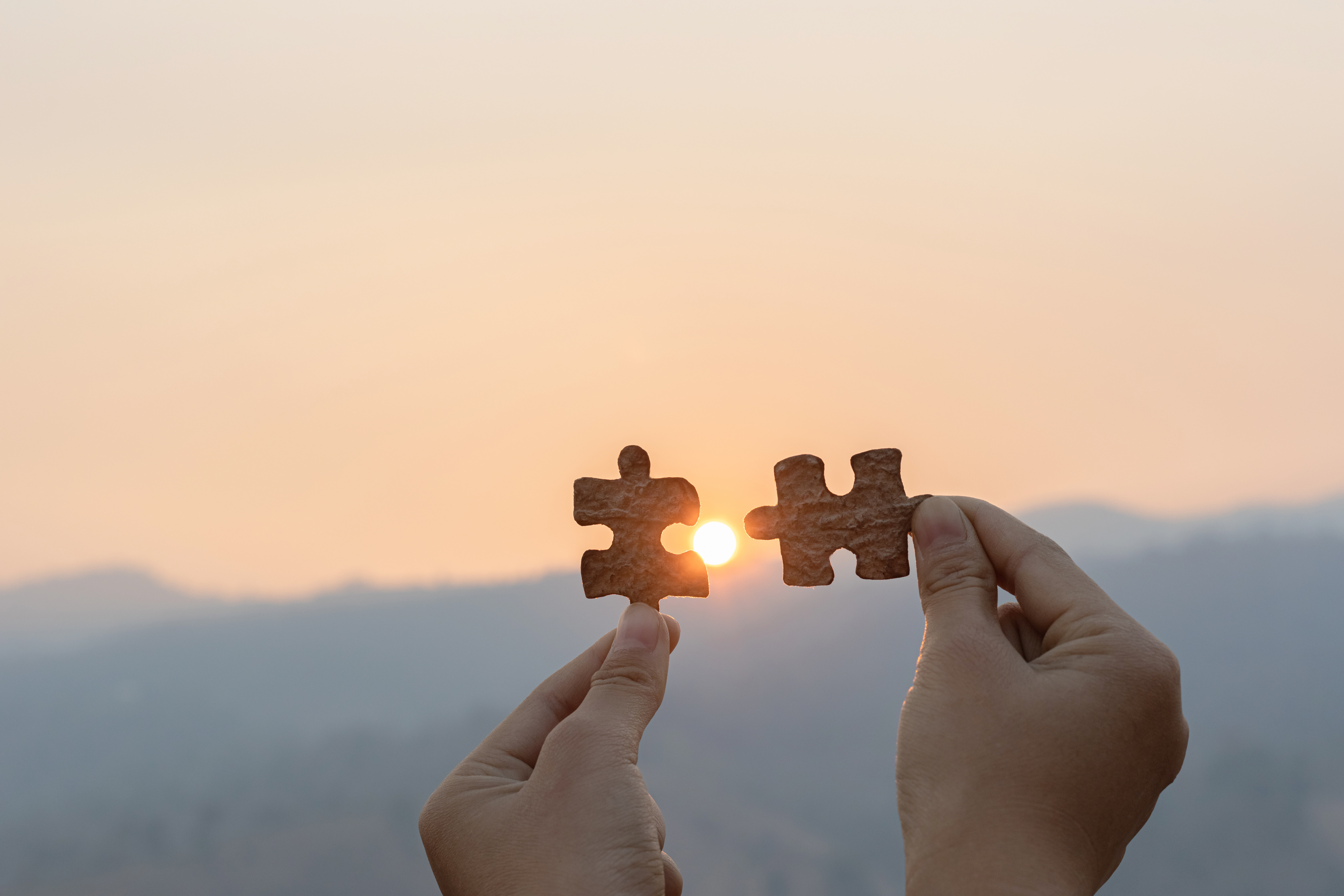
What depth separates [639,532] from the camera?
5.44 meters

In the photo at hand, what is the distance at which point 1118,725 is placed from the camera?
3.71 meters

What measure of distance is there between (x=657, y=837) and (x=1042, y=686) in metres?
2.14

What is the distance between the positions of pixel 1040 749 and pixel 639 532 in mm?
2740

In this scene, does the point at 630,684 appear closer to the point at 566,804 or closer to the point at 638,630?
the point at 638,630

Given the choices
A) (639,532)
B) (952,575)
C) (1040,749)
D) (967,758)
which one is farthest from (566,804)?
(952,575)

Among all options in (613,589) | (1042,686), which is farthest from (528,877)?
(1042,686)

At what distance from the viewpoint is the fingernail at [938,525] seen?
15.3ft

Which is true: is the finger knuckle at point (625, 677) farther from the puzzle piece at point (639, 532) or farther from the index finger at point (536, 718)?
the puzzle piece at point (639, 532)

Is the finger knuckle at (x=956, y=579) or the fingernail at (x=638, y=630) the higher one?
the finger knuckle at (x=956, y=579)

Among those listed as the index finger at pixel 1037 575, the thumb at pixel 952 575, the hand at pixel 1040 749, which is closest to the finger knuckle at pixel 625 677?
the hand at pixel 1040 749

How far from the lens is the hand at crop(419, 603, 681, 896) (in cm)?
402

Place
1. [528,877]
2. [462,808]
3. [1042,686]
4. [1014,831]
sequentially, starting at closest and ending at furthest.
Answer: [1014,831] → [1042,686] → [528,877] → [462,808]

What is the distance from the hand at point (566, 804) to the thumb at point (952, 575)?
68.0 inches

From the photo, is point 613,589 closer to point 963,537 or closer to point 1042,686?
point 963,537
